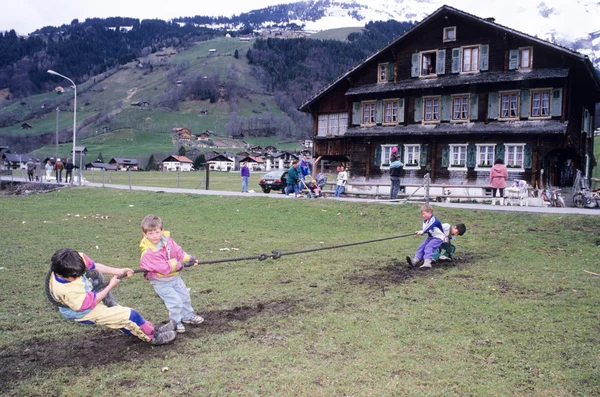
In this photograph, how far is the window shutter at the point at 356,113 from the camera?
37000 millimetres

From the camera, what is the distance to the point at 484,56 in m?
31.7

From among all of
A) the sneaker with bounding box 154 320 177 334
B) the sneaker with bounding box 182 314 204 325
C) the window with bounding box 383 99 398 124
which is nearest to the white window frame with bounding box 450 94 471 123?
the window with bounding box 383 99 398 124

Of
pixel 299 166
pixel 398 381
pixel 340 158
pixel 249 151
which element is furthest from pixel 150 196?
pixel 249 151

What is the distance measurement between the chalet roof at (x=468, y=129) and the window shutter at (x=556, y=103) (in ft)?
1.64

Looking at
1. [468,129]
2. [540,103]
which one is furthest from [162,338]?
[540,103]

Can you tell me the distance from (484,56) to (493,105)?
120 inches

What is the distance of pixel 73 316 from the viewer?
590 cm

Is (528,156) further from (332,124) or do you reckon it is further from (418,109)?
(332,124)

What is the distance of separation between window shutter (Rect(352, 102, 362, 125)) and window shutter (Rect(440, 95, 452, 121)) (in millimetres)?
5952

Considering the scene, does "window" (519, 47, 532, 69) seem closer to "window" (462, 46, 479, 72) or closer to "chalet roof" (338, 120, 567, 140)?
"window" (462, 46, 479, 72)

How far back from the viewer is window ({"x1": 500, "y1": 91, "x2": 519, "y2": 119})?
3081 cm

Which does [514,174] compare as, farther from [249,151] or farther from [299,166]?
[249,151]

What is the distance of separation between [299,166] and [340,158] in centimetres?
1229

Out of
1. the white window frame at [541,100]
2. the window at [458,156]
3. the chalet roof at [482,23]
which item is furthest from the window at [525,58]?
the window at [458,156]
